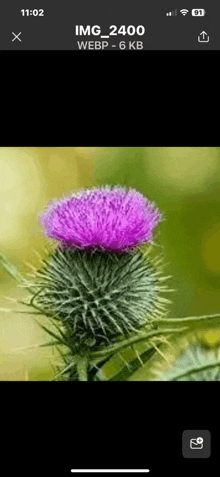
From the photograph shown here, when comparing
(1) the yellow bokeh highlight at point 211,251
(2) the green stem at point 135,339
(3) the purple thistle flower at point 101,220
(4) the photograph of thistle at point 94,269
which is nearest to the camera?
(2) the green stem at point 135,339

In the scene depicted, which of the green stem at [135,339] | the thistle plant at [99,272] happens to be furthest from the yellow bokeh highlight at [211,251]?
the green stem at [135,339]

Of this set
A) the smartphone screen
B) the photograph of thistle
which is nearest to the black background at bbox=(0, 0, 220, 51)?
the smartphone screen
